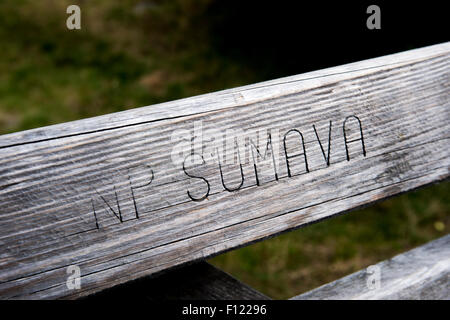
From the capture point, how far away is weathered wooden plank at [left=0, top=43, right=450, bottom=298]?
2.47 ft

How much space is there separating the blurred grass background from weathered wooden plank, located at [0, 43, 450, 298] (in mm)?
1812

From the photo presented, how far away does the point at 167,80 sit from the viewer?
15.0ft

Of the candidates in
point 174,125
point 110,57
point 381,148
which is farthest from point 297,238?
point 110,57

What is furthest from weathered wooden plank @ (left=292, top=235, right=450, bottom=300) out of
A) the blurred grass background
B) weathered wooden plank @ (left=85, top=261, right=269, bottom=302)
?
the blurred grass background

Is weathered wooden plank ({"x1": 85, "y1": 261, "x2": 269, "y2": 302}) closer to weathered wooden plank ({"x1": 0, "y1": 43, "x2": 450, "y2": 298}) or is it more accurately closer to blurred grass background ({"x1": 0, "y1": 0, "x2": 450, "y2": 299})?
weathered wooden plank ({"x1": 0, "y1": 43, "x2": 450, "y2": 298})

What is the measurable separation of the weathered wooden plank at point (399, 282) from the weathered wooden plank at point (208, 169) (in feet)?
0.82

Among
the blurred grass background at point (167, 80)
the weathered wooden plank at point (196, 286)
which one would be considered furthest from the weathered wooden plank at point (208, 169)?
the blurred grass background at point (167, 80)

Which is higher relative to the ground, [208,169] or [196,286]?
[208,169]

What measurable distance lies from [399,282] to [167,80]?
3875mm

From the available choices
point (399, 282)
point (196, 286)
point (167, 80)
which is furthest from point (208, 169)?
point (167, 80)

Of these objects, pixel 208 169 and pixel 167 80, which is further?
pixel 167 80

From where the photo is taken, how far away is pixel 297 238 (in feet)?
9.63

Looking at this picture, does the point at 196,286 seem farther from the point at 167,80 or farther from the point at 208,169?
the point at 167,80

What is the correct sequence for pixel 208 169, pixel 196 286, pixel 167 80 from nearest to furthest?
1. pixel 208 169
2. pixel 196 286
3. pixel 167 80
